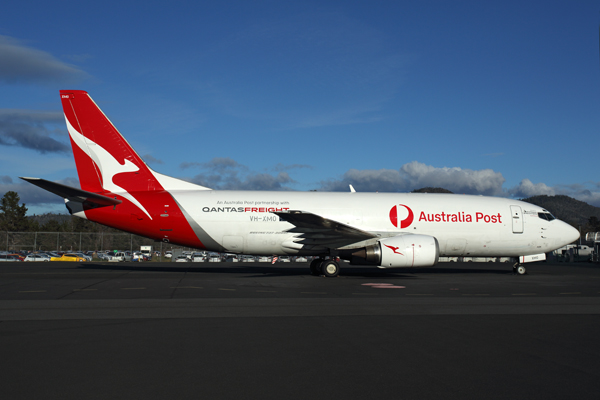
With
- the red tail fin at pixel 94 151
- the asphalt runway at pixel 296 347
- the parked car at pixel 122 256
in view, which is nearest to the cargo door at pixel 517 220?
the asphalt runway at pixel 296 347

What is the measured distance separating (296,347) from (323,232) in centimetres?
1312

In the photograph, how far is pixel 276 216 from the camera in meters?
20.8

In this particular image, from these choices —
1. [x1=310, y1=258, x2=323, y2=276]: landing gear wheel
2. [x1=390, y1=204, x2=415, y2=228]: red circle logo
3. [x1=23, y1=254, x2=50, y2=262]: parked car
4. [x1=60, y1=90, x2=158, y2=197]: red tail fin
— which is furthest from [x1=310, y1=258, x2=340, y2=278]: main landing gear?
[x1=23, y1=254, x2=50, y2=262]: parked car

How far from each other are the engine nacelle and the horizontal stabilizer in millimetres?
11690

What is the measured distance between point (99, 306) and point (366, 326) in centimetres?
623

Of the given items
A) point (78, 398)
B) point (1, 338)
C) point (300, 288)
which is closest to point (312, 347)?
point (78, 398)

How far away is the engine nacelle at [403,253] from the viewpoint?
18.7 m

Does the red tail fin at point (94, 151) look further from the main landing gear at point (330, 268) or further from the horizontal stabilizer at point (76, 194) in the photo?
the main landing gear at point (330, 268)

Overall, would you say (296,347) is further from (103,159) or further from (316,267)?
(103,159)

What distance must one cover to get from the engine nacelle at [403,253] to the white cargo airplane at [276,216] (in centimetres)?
10

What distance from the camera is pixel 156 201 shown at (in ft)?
67.3

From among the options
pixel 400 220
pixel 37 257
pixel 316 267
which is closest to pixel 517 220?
pixel 400 220

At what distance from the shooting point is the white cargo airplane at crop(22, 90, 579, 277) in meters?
20.0

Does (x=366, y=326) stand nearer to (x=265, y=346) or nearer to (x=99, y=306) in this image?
(x=265, y=346)
